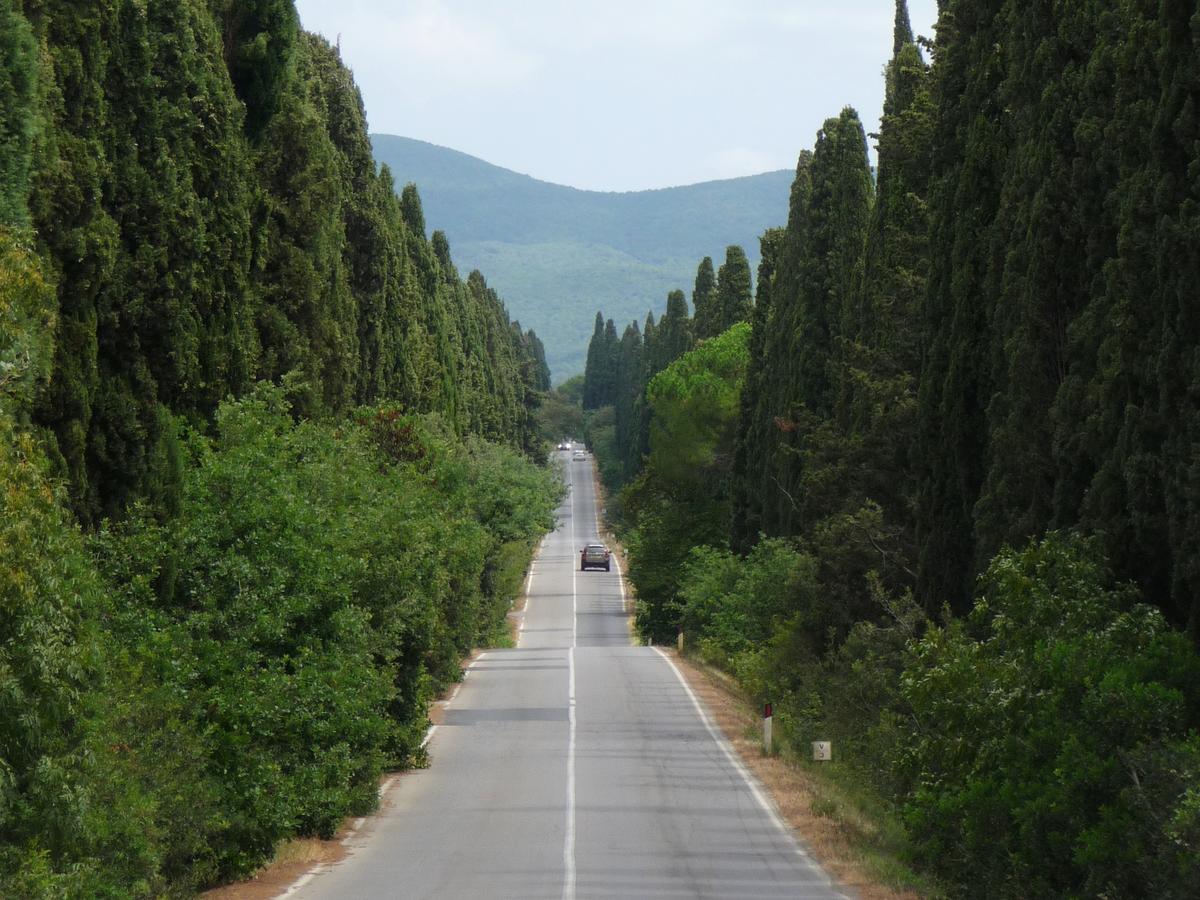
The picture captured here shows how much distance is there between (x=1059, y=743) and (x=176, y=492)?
9.52 metres

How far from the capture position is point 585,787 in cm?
2595

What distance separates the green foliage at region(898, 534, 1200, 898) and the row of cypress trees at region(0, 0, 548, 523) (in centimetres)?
835

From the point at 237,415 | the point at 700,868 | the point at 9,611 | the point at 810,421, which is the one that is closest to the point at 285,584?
the point at 237,415

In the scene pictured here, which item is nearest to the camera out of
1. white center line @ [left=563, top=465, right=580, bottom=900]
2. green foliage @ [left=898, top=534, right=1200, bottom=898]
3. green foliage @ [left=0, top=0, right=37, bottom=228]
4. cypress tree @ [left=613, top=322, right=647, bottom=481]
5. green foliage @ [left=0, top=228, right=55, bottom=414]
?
green foliage @ [left=0, top=228, right=55, bottom=414]

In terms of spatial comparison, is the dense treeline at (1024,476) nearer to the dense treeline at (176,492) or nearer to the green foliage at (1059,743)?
the green foliage at (1059,743)

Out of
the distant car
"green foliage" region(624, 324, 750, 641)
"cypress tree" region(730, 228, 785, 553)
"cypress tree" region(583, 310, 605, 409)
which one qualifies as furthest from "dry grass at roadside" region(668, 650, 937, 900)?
"cypress tree" region(583, 310, 605, 409)

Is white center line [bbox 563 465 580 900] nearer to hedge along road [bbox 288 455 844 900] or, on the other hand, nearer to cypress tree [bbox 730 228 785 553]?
hedge along road [bbox 288 455 844 900]

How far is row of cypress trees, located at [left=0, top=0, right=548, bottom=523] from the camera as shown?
52.7ft

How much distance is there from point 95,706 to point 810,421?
27539 mm

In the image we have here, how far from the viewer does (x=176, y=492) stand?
17.9m

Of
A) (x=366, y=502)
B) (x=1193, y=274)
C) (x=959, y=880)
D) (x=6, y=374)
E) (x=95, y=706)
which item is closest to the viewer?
(x=6, y=374)

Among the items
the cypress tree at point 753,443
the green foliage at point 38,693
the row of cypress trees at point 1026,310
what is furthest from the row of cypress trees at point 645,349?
the green foliage at point 38,693

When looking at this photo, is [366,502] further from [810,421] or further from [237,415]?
[810,421]

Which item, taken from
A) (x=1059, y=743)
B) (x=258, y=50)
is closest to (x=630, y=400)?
(x=258, y=50)
